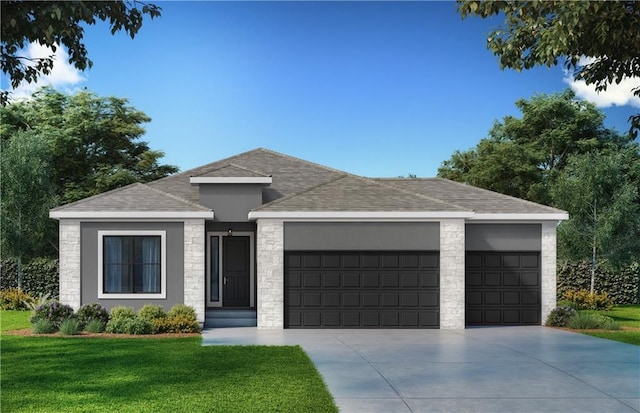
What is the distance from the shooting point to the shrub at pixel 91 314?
18.3 meters

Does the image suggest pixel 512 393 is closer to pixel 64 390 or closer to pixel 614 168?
pixel 64 390

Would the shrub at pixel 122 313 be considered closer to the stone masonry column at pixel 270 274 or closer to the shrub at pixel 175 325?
the shrub at pixel 175 325

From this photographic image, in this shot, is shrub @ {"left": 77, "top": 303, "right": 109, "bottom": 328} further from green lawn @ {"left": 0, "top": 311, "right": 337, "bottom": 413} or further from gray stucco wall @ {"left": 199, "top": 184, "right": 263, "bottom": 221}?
gray stucco wall @ {"left": 199, "top": 184, "right": 263, "bottom": 221}

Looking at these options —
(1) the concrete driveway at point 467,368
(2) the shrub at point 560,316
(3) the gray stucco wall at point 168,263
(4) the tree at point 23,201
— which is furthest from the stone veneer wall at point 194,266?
(4) the tree at point 23,201

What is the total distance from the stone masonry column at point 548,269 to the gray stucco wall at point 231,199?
9015 mm

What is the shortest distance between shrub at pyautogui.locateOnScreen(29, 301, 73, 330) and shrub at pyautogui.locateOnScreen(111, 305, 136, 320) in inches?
46.7

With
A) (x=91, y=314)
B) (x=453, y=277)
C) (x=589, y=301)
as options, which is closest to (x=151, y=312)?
(x=91, y=314)

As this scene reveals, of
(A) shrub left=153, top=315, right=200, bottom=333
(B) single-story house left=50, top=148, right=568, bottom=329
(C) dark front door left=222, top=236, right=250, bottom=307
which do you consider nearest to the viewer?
(A) shrub left=153, top=315, right=200, bottom=333

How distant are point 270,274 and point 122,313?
4218 mm

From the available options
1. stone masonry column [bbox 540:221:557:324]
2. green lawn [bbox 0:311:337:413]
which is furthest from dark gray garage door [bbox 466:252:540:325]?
green lawn [bbox 0:311:337:413]

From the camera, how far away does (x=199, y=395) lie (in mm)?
10039

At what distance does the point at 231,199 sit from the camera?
21219mm

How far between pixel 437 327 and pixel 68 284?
35.5 ft

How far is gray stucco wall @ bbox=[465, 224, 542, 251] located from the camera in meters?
20.8
